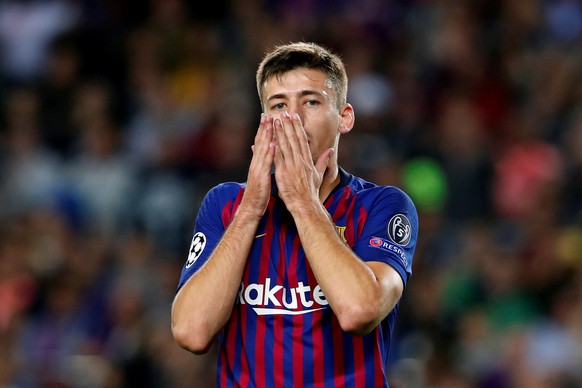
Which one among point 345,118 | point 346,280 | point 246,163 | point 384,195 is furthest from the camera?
point 246,163

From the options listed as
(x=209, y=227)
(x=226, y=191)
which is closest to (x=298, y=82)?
(x=226, y=191)

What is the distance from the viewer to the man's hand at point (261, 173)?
13.3ft

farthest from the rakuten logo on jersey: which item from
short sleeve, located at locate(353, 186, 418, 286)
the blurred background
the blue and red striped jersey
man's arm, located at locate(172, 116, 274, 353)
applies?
the blurred background

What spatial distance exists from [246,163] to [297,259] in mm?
5407

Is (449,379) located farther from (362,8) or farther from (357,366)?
(362,8)

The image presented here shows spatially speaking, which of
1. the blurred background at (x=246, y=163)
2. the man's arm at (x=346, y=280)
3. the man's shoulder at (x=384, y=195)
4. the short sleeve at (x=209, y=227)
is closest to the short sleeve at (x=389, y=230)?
the man's shoulder at (x=384, y=195)

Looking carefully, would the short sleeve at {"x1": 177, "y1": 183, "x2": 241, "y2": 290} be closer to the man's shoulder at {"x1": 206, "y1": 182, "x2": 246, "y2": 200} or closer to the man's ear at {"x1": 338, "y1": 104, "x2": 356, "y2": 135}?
the man's shoulder at {"x1": 206, "y1": 182, "x2": 246, "y2": 200}

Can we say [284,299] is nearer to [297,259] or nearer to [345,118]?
[297,259]

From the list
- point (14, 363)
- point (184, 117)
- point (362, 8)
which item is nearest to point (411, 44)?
point (362, 8)

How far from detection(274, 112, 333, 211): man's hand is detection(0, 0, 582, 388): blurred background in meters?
3.83

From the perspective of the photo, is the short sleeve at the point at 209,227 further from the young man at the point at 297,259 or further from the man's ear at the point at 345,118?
the man's ear at the point at 345,118

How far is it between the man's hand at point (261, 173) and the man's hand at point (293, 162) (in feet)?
0.09

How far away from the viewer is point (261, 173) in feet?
13.4

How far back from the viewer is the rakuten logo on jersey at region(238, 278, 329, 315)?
3.99 m
